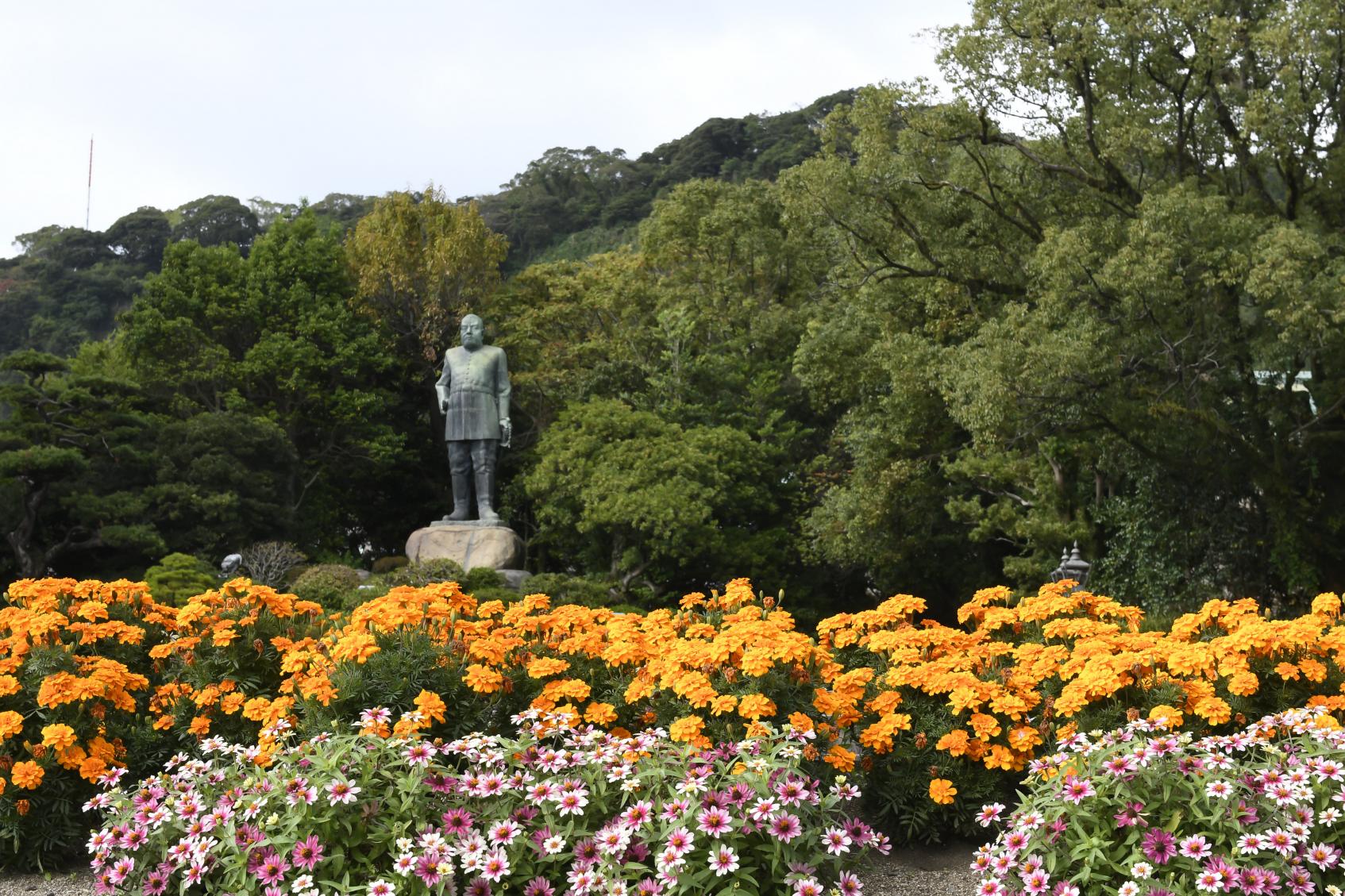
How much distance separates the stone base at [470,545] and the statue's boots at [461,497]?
0.88 feet

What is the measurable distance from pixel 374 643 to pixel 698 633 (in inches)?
53.2

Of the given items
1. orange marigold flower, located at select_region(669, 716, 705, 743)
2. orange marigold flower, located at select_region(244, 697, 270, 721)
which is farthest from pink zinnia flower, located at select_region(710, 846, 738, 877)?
orange marigold flower, located at select_region(244, 697, 270, 721)

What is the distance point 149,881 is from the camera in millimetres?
4129

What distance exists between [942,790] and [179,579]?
39.1 ft

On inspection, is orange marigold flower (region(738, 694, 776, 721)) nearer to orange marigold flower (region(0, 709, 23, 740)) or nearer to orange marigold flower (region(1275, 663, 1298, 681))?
orange marigold flower (region(1275, 663, 1298, 681))

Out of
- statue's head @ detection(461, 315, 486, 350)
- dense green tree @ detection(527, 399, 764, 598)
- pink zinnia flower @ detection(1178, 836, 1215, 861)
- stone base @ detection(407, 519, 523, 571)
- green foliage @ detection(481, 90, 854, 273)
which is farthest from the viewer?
green foliage @ detection(481, 90, 854, 273)

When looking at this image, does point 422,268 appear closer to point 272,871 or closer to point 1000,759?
point 1000,759

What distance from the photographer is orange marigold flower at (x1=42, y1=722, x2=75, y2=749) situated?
476 cm

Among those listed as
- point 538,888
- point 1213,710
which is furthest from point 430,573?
point 1213,710

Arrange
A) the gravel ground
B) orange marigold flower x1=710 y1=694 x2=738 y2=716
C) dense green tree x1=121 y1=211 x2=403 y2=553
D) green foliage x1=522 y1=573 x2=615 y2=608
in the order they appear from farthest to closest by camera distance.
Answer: dense green tree x1=121 y1=211 x2=403 y2=553 → green foliage x1=522 y1=573 x2=615 y2=608 → the gravel ground → orange marigold flower x1=710 y1=694 x2=738 y2=716

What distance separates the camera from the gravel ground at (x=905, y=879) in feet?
15.5

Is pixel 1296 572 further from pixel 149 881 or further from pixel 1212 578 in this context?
pixel 149 881

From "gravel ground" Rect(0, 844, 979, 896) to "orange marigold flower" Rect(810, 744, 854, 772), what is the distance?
1.27 ft

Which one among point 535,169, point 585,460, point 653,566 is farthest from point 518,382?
A: point 535,169
